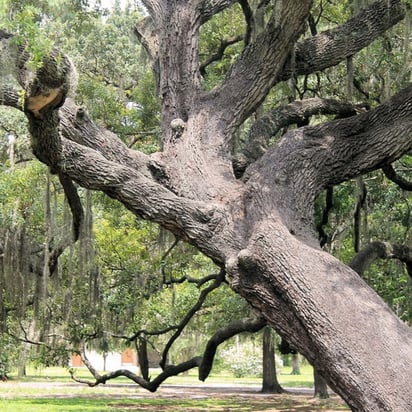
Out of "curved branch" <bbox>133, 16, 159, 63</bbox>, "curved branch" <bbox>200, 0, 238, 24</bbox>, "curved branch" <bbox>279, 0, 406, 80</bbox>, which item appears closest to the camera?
"curved branch" <bbox>279, 0, 406, 80</bbox>

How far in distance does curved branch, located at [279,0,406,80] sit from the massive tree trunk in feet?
0.03

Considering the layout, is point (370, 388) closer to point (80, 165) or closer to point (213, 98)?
point (80, 165)

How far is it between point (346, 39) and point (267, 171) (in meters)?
1.59

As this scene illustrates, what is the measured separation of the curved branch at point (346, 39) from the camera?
6016mm

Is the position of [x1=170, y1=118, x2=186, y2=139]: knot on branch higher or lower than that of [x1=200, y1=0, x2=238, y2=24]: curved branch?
lower

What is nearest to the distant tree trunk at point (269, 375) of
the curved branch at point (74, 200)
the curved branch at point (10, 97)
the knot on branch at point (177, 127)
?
the curved branch at point (74, 200)

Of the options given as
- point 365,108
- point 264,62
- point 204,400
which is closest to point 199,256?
point 204,400

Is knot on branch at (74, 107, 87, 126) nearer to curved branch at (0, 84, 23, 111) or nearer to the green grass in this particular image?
curved branch at (0, 84, 23, 111)

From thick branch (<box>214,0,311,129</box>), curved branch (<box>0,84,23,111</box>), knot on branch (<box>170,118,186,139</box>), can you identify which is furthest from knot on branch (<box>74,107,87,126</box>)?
thick branch (<box>214,0,311,129</box>)

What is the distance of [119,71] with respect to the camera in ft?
47.4

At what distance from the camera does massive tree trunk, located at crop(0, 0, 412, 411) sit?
14.0 ft

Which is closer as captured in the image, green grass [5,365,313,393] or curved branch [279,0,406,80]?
curved branch [279,0,406,80]

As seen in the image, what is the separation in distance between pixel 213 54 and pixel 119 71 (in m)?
5.30

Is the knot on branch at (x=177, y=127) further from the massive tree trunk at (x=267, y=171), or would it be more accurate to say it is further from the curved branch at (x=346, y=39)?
the curved branch at (x=346, y=39)
